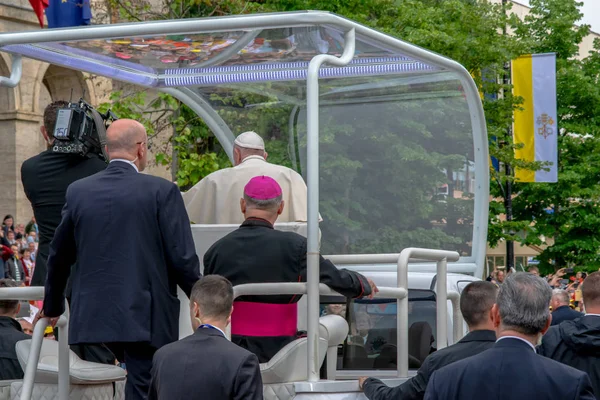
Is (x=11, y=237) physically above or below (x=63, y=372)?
below

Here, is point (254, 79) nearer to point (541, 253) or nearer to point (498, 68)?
point (498, 68)

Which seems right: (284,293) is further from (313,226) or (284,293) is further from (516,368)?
(516,368)

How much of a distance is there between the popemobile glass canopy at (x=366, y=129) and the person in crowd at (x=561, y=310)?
4.18 feet

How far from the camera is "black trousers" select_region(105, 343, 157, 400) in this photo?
5480 mm

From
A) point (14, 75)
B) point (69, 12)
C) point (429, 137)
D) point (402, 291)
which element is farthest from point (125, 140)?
point (69, 12)

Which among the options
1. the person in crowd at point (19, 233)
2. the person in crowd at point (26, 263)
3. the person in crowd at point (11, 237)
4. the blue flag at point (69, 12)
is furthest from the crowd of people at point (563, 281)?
the person in crowd at point (19, 233)

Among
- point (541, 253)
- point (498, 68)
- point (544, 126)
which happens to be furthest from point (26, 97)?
point (541, 253)

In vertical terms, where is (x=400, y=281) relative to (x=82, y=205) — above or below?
below

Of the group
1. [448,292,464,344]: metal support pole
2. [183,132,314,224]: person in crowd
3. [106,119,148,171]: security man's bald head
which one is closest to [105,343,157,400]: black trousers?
[106,119,148,171]: security man's bald head

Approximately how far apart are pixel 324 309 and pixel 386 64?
190 cm

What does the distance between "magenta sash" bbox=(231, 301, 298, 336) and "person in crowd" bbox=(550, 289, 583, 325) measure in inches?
178

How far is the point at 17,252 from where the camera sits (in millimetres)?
20688

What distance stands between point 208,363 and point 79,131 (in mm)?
2027

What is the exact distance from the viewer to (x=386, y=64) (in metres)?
8.02
